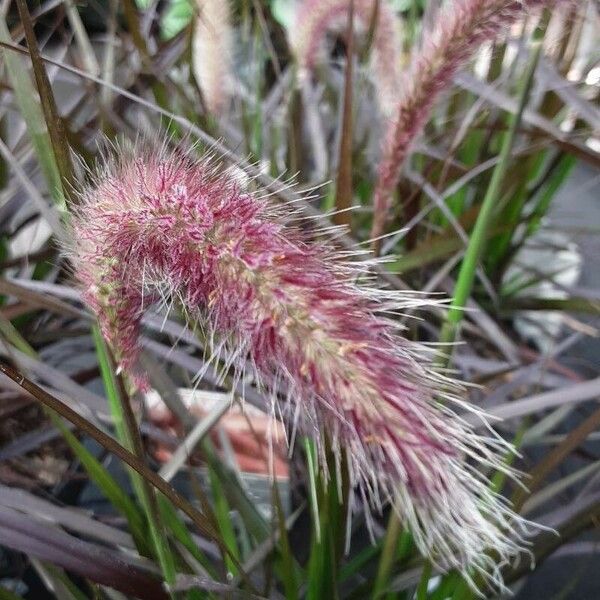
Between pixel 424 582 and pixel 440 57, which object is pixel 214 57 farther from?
pixel 424 582

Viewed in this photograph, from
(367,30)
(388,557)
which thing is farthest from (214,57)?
(388,557)

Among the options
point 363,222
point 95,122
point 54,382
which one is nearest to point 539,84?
point 363,222

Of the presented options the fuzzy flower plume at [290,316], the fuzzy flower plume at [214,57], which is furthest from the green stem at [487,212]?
the fuzzy flower plume at [214,57]

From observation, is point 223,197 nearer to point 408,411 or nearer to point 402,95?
point 408,411

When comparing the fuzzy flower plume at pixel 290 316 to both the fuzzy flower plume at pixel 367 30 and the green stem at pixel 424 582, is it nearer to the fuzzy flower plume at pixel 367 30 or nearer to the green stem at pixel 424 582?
the green stem at pixel 424 582

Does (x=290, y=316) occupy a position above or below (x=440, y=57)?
below

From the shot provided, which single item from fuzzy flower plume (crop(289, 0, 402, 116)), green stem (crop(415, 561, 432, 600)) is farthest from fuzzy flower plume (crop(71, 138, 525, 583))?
fuzzy flower plume (crop(289, 0, 402, 116))
